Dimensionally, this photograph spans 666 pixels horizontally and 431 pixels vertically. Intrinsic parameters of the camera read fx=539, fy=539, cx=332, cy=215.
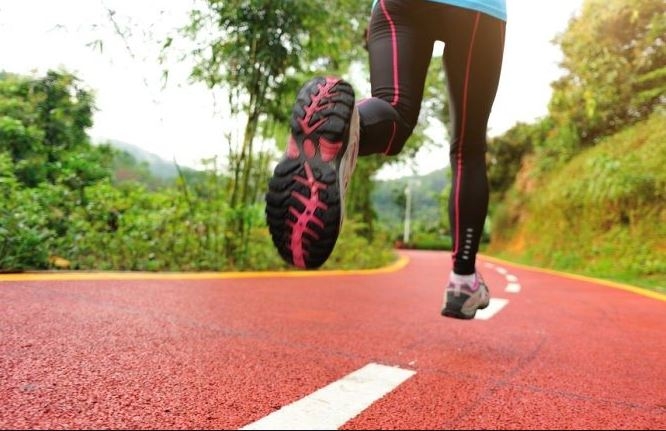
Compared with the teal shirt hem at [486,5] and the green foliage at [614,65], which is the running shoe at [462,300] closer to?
the teal shirt hem at [486,5]

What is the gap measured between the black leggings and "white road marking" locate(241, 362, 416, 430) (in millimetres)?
558

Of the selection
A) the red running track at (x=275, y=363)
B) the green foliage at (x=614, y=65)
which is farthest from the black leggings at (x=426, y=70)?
the green foliage at (x=614, y=65)

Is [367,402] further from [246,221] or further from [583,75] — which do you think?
[583,75]

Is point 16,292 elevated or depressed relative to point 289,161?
depressed

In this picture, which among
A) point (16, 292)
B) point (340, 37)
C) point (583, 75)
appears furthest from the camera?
point (583, 75)

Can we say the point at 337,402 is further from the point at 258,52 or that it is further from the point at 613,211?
the point at 613,211

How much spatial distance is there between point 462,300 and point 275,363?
2.26 feet

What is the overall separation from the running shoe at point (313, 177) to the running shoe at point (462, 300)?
760mm

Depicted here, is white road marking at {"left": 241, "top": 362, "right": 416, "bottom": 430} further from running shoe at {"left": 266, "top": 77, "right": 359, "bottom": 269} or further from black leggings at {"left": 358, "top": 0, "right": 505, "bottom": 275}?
black leggings at {"left": 358, "top": 0, "right": 505, "bottom": 275}

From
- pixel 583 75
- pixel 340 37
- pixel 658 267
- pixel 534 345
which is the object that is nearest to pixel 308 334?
pixel 534 345

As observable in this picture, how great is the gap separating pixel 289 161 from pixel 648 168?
10.3 m

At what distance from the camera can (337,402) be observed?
106cm

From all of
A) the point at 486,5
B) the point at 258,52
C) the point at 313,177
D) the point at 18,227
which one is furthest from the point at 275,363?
the point at 258,52

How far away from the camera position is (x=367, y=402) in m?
1.07
